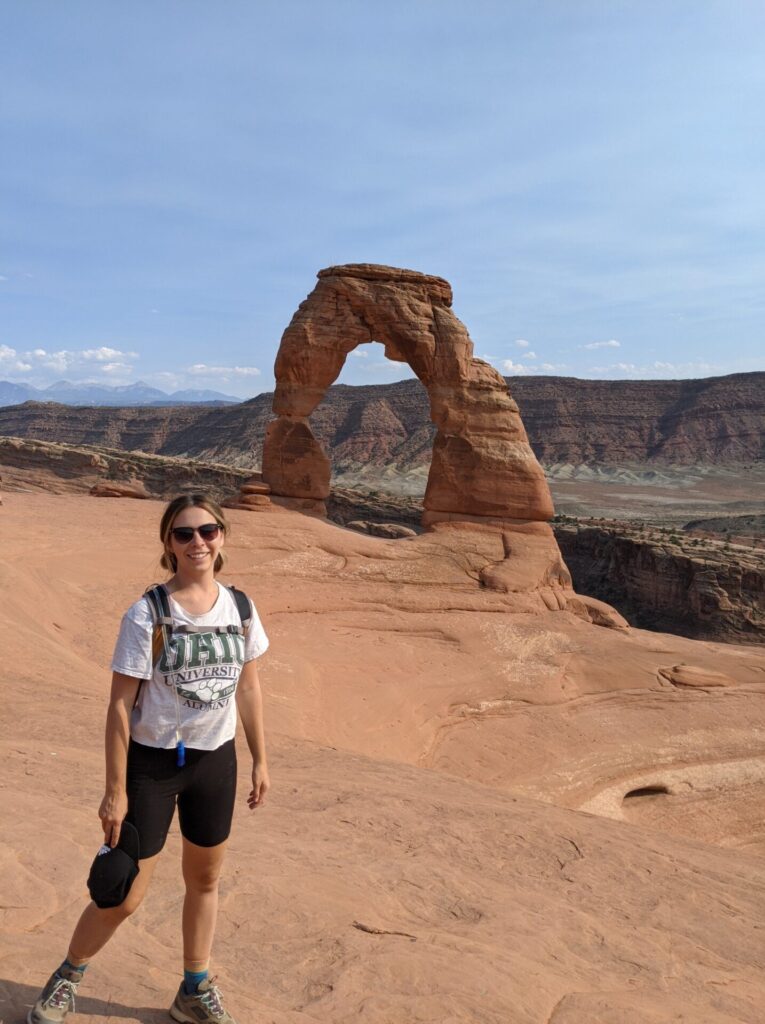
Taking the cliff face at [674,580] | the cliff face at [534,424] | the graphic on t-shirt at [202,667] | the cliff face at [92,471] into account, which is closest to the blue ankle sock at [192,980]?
the graphic on t-shirt at [202,667]

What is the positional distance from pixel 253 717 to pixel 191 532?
85 centimetres

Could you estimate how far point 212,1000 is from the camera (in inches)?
117

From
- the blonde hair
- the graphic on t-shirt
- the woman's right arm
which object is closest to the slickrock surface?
the woman's right arm

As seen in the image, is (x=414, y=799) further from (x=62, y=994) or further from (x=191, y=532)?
(x=191, y=532)

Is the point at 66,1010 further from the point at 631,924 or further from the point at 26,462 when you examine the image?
the point at 26,462

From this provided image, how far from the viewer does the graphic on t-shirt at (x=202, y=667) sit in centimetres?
299

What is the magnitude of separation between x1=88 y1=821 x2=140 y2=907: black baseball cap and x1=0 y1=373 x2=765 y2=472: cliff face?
279ft

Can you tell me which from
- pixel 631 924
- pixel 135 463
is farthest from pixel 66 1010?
pixel 135 463

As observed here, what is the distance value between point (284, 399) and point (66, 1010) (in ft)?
59.1

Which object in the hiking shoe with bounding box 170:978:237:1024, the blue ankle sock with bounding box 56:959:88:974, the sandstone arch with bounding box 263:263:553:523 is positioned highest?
the sandstone arch with bounding box 263:263:553:523

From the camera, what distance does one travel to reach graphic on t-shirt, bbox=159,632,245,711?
2.99m

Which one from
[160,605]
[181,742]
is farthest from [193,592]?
[181,742]

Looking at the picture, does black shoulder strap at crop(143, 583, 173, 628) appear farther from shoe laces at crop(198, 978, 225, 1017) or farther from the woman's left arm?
shoe laces at crop(198, 978, 225, 1017)

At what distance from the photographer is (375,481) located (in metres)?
79.3
